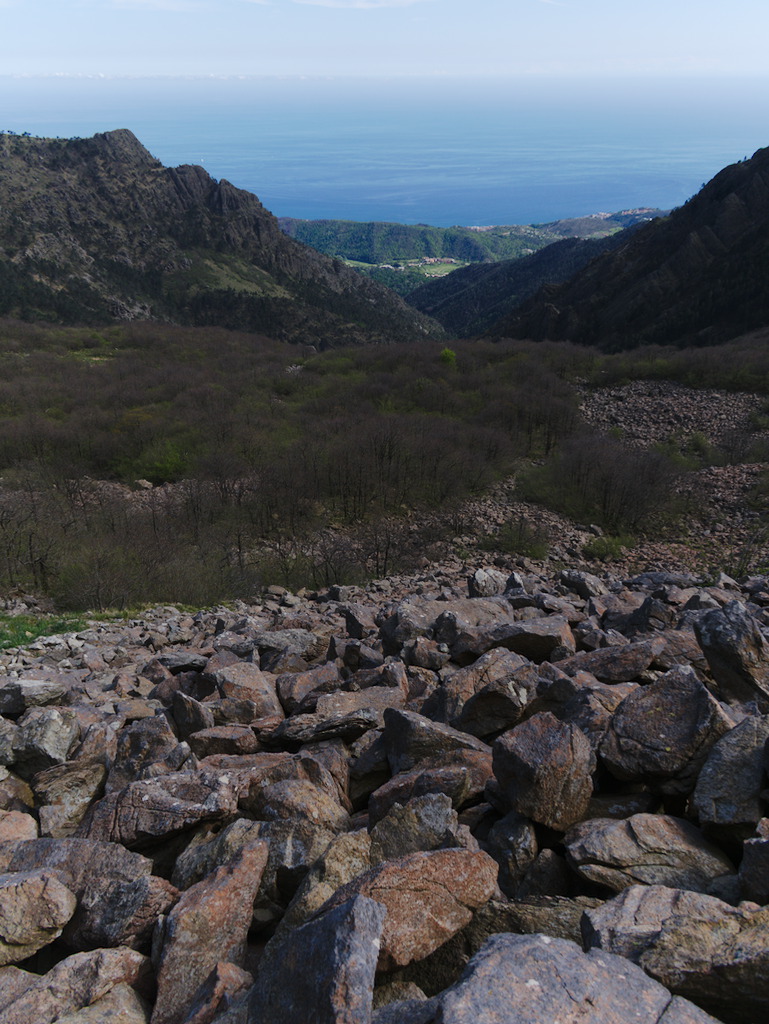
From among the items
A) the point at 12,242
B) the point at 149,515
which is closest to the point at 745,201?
the point at 149,515

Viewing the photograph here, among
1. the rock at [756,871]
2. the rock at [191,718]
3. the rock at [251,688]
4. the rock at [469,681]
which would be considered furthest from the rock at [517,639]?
the rock at [756,871]

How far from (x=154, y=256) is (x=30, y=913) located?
129 metres

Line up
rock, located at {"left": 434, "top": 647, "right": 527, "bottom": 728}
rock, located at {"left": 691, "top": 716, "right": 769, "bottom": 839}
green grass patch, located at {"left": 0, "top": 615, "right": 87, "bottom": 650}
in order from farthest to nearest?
green grass patch, located at {"left": 0, "top": 615, "right": 87, "bottom": 650}, rock, located at {"left": 434, "top": 647, "right": 527, "bottom": 728}, rock, located at {"left": 691, "top": 716, "right": 769, "bottom": 839}

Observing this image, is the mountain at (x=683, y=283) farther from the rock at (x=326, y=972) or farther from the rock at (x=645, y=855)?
the rock at (x=326, y=972)

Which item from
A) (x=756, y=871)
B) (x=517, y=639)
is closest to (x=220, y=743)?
(x=517, y=639)

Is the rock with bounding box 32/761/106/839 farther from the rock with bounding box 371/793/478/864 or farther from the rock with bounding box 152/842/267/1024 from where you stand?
the rock with bounding box 371/793/478/864

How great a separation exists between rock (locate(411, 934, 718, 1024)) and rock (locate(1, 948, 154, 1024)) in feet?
5.04

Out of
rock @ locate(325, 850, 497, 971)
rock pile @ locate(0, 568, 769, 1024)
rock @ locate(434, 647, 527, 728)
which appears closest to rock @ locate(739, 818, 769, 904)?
rock pile @ locate(0, 568, 769, 1024)

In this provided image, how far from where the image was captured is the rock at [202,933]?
2.80 metres

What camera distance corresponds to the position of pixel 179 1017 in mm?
2705

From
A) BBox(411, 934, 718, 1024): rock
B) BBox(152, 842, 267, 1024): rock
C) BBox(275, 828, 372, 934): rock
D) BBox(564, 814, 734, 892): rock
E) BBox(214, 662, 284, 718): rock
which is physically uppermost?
BBox(411, 934, 718, 1024): rock

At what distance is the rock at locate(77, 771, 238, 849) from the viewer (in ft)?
12.6

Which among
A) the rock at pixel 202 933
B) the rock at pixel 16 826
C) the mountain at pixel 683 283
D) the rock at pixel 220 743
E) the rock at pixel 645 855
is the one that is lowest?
the rock at pixel 220 743

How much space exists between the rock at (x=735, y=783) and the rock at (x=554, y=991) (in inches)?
50.2
